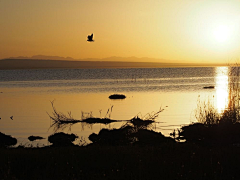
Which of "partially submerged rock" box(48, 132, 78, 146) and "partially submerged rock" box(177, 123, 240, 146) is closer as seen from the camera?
"partially submerged rock" box(177, 123, 240, 146)

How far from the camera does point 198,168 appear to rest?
33.7 ft

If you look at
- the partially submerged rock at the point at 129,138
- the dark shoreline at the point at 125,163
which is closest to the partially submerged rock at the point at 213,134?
the partially submerged rock at the point at 129,138

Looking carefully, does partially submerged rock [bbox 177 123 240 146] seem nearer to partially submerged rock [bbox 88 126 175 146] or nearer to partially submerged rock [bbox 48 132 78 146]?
partially submerged rock [bbox 88 126 175 146]

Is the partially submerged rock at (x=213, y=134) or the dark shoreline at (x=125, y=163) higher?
the dark shoreline at (x=125, y=163)

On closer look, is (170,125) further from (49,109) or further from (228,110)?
(49,109)

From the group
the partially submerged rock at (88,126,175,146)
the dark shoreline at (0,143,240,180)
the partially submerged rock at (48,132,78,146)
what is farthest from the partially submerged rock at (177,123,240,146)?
the partially submerged rock at (48,132,78,146)

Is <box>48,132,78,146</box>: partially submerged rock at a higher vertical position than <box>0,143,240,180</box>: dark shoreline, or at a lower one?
lower

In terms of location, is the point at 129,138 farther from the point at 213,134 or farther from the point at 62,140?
the point at 213,134

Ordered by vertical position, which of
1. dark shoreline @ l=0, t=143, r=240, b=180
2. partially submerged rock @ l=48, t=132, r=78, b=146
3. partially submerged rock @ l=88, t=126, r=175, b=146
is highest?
dark shoreline @ l=0, t=143, r=240, b=180

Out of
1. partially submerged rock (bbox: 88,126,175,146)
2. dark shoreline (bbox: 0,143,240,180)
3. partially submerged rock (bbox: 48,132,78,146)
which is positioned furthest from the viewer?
partially submerged rock (bbox: 48,132,78,146)

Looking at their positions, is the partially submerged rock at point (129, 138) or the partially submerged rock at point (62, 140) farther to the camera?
the partially submerged rock at point (62, 140)

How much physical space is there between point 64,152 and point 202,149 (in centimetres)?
494

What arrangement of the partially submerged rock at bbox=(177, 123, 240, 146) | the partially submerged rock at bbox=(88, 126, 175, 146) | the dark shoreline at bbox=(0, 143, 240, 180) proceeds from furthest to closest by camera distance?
the partially submerged rock at bbox=(88, 126, 175, 146), the partially submerged rock at bbox=(177, 123, 240, 146), the dark shoreline at bbox=(0, 143, 240, 180)

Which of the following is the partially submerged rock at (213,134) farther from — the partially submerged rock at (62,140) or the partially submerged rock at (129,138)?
the partially submerged rock at (62,140)
